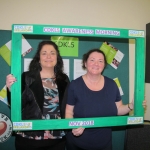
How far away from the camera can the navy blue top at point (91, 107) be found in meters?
0.96

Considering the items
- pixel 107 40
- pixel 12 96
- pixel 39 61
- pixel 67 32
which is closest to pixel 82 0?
pixel 107 40

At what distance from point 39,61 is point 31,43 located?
0.68ft

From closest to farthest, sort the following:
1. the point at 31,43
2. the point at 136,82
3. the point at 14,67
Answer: the point at 14,67, the point at 136,82, the point at 31,43

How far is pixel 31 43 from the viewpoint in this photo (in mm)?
1110

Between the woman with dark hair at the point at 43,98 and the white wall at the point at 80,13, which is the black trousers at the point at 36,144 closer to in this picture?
the woman with dark hair at the point at 43,98

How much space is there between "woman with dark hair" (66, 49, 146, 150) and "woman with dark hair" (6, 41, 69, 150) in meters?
0.08

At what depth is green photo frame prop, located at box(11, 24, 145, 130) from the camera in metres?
0.88

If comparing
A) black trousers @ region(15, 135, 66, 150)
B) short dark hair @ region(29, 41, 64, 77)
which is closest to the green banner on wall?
short dark hair @ region(29, 41, 64, 77)

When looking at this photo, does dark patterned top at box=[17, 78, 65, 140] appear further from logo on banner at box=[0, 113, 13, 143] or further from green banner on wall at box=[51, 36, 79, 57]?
green banner on wall at box=[51, 36, 79, 57]

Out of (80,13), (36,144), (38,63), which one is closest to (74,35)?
(38,63)

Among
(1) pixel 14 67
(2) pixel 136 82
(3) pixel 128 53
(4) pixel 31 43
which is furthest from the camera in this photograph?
(3) pixel 128 53

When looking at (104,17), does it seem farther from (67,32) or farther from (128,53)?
(67,32)

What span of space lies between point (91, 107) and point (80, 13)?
2.75 ft

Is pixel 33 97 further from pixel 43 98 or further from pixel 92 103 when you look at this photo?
pixel 92 103
